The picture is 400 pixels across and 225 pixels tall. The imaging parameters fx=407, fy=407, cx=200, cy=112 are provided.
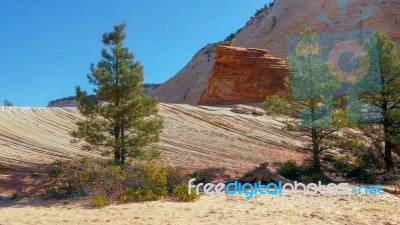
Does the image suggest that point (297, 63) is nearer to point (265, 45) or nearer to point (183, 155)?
point (183, 155)

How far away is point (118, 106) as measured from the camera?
42.7 ft

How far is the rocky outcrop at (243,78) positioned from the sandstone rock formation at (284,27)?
833 centimetres

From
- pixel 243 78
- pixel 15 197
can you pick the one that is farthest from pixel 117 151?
pixel 243 78

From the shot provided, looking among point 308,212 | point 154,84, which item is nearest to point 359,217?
point 308,212

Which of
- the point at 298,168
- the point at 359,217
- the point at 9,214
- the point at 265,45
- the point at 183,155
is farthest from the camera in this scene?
the point at 265,45

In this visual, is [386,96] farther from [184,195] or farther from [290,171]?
[184,195]

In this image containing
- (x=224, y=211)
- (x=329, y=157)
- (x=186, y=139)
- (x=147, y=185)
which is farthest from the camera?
(x=186, y=139)

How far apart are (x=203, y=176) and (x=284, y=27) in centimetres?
3378

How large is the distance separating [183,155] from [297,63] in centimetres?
592

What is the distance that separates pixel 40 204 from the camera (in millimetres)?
10109

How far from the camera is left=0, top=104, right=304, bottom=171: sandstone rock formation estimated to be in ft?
49.1

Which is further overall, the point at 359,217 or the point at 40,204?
the point at 40,204

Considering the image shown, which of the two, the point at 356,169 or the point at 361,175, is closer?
the point at 361,175

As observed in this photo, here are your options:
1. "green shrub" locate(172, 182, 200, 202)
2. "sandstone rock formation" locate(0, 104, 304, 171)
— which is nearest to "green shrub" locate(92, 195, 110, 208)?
"green shrub" locate(172, 182, 200, 202)
